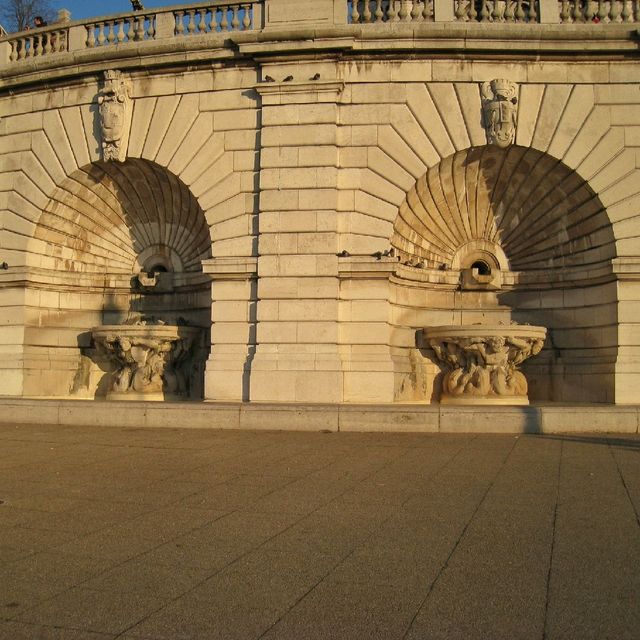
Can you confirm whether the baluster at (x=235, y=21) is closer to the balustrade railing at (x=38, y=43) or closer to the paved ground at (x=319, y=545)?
the balustrade railing at (x=38, y=43)

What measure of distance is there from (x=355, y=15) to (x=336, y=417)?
8779 mm

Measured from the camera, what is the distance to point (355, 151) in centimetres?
1419

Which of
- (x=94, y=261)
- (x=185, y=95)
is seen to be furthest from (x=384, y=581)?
(x=94, y=261)

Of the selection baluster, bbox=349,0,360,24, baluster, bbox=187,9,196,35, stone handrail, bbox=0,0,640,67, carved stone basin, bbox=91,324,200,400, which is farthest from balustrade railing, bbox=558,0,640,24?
carved stone basin, bbox=91,324,200,400

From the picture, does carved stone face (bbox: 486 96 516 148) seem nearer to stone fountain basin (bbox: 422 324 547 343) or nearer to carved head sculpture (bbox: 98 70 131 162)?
stone fountain basin (bbox: 422 324 547 343)

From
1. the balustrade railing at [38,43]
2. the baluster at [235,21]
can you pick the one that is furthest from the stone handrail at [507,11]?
the balustrade railing at [38,43]

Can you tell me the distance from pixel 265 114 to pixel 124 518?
1058 cm

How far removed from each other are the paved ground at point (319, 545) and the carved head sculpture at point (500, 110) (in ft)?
25.5

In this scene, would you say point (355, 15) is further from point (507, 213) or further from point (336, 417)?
point (336, 417)

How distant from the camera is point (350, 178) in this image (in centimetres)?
1414

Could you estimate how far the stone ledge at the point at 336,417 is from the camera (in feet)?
34.8

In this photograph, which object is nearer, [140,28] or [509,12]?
[509,12]

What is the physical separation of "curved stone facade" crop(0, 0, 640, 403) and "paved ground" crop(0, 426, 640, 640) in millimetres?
5580

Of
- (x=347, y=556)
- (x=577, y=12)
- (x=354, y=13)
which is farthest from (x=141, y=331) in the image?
(x=577, y=12)
